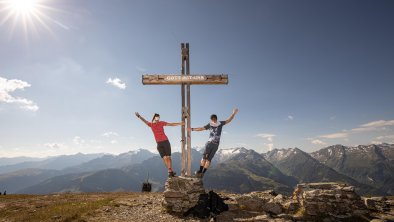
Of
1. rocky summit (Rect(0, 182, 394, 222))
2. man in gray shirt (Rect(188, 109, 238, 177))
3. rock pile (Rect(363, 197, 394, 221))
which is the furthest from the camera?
man in gray shirt (Rect(188, 109, 238, 177))

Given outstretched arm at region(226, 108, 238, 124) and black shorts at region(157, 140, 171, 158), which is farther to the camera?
outstretched arm at region(226, 108, 238, 124)

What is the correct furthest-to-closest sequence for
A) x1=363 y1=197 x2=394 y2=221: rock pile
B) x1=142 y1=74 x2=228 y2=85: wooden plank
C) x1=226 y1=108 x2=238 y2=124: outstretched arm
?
x1=142 y1=74 x2=228 y2=85: wooden plank, x1=226 y1=108 x2=238 y2=124: outstretched arm, x1=363 y1=197 x2=394 y2=221: rock pile

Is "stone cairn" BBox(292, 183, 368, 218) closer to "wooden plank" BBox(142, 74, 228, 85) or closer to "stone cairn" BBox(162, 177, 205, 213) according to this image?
"stone cairn" BBox(162, 177, 205, 213)

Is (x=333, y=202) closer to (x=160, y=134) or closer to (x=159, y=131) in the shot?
(x=160, y=134)

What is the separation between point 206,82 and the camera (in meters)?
15.1

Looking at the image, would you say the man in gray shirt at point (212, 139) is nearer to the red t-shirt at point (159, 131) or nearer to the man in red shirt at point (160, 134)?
the man in red shirt at point (160, 134)

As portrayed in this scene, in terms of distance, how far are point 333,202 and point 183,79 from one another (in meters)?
9.98

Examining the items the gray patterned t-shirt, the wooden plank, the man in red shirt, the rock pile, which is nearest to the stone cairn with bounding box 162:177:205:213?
the man in red shirt

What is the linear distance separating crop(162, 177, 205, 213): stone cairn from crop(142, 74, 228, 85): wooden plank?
554cm

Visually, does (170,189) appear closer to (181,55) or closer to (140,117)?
(140,117)

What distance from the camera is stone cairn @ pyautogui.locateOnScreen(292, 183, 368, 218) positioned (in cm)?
1177

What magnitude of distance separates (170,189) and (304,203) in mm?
6736

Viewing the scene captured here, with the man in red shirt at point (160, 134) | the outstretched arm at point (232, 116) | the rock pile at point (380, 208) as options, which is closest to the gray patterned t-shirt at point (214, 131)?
the outstretched arm at point (232, 116)

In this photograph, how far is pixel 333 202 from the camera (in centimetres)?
1191
